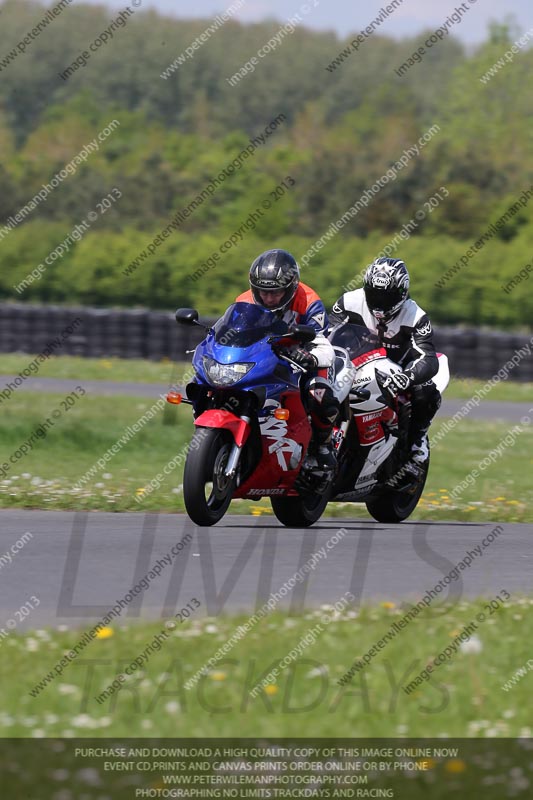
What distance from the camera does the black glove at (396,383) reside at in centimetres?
1058

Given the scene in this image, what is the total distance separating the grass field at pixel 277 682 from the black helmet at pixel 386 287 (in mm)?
3883

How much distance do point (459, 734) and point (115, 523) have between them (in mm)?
5154

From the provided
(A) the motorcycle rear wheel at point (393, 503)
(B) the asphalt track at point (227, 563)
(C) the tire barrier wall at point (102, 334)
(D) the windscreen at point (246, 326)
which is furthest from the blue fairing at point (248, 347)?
(C) the tire barrier wall at point (102, 334)

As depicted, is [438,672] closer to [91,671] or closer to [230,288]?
[91,671]

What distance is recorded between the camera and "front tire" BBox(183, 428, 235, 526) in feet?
30.5

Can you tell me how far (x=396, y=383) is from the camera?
34.7 feet

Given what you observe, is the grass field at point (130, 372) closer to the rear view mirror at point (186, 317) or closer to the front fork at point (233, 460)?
the rear view mirror at point (186, 317)

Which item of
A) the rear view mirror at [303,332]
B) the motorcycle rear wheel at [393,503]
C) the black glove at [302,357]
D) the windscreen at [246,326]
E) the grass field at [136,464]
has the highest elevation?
the rear view mirror at [303,332]

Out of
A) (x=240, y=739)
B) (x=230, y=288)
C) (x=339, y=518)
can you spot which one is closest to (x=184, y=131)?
(x=230, y=288)

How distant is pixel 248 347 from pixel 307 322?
2.03 ft

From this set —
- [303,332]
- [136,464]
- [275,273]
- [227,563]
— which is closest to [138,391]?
[136,464]

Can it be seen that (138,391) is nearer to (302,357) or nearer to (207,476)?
(302,357)

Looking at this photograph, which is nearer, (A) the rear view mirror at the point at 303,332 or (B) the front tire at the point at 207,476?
(B) the front tire at the point at 207,476

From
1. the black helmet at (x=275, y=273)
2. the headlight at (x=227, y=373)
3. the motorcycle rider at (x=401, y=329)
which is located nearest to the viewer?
the headlight at (x=227, y=373)
